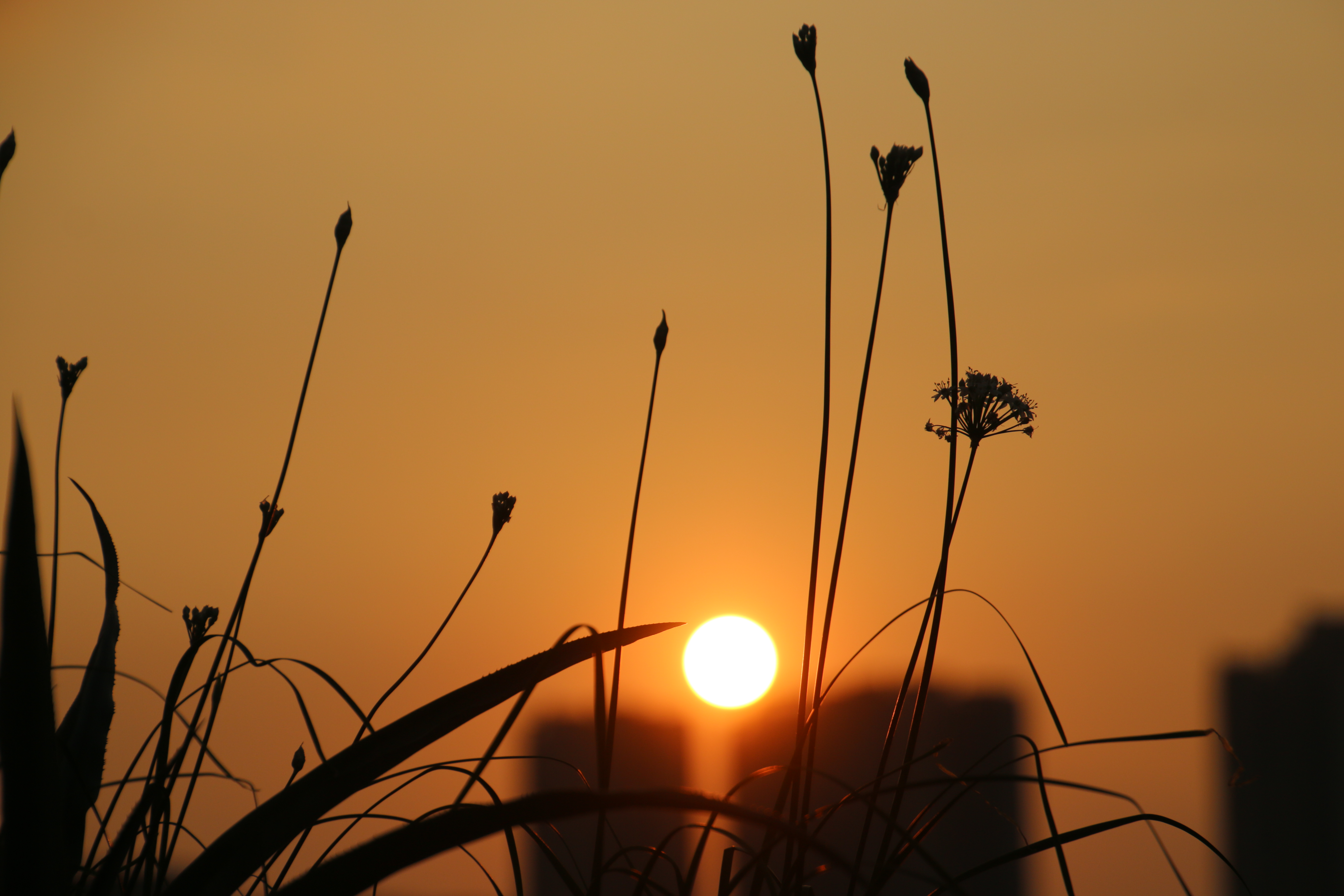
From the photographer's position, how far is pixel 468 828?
566mm

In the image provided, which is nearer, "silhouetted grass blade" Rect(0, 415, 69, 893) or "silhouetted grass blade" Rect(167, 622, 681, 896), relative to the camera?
"silhouetted grass blade" Rect(0, 415, 69, 893)

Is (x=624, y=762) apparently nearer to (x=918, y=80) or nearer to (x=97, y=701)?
(x=97, y=701)

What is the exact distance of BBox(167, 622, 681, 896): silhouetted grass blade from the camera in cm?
70

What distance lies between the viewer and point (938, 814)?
93 cm

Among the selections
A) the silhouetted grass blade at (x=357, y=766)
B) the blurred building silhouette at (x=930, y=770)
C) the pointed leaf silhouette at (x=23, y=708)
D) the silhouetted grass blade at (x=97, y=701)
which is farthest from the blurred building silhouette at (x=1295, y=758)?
the pointed leaf silhouette at (x=23, y=708)

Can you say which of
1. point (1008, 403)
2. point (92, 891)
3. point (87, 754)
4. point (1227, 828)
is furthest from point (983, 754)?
point (1227, 828)

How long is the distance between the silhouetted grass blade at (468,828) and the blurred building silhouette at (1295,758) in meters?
64.4

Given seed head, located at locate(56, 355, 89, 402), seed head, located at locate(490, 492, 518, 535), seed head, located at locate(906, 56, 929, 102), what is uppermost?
seed head, located at locate(906, 56, 929, 102)

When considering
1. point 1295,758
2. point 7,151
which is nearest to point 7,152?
point 7,151

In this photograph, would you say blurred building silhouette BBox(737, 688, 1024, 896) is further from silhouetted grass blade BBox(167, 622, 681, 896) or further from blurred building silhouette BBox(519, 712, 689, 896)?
silhouetted grass blade BBox(167, 622, 681, 896)

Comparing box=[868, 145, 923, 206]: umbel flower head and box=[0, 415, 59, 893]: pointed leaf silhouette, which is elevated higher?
box=[868, 145, 923, 206]: umbel flower head

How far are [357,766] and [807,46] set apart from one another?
0.92 meters

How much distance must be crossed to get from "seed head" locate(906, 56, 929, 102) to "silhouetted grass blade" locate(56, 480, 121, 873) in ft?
3.47

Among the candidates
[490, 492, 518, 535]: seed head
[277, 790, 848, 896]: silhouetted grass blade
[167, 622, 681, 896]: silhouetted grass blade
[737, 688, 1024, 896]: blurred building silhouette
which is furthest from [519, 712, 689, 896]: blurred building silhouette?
[277, 790, 848, 896]: silhouetted grass blade
